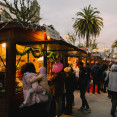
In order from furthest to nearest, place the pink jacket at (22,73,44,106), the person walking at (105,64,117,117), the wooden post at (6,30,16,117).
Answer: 1. the person walking at (105,64,117,117)
2. the wooden post at (6,30,16,117)
3. the pink jacket at (22,73,44,106)

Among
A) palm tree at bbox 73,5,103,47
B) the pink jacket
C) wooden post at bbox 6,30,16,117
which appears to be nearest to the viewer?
the pink jacket

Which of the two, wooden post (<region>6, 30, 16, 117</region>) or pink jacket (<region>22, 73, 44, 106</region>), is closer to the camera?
pink jacket (<region>22, 73, 44, 106</region>)

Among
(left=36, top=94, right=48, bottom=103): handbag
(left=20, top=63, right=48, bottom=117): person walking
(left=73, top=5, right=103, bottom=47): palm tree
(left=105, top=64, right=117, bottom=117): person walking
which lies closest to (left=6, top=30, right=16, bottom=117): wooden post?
(left=20, top=63, right=48, bottom=117): person walking

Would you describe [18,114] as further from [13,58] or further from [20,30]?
[20,30]

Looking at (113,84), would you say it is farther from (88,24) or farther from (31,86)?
(88,24)

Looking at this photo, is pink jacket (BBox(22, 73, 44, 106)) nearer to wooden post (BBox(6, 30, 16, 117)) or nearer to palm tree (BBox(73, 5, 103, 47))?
wooden post (BBox(6, 30, 16, 117))

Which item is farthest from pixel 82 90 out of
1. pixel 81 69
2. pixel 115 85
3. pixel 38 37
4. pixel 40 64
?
pixel 40 64

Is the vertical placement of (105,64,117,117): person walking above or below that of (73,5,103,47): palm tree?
below

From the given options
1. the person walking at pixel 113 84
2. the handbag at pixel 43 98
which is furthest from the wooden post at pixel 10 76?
the person walking at pixel 113 84

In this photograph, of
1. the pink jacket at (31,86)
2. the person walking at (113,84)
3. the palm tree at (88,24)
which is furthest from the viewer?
the palm tree at (88,24)

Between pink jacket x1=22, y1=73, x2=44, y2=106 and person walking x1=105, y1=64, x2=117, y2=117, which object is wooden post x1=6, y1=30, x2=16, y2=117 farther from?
person walking x1=105, y1=64, x2=117, y2=117

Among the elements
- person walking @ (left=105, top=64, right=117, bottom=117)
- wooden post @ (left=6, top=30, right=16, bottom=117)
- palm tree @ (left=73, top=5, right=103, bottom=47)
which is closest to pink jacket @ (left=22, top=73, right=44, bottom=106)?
wooden post @ (left=6, top=30, right=16, bottom=117)

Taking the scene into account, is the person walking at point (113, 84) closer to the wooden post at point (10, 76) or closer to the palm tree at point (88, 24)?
the wooden post at point (10, 76)

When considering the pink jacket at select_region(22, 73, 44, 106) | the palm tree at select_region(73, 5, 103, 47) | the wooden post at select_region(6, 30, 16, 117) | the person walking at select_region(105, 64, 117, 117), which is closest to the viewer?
the pink jacket at select_region(22, 73, 44, 106)
